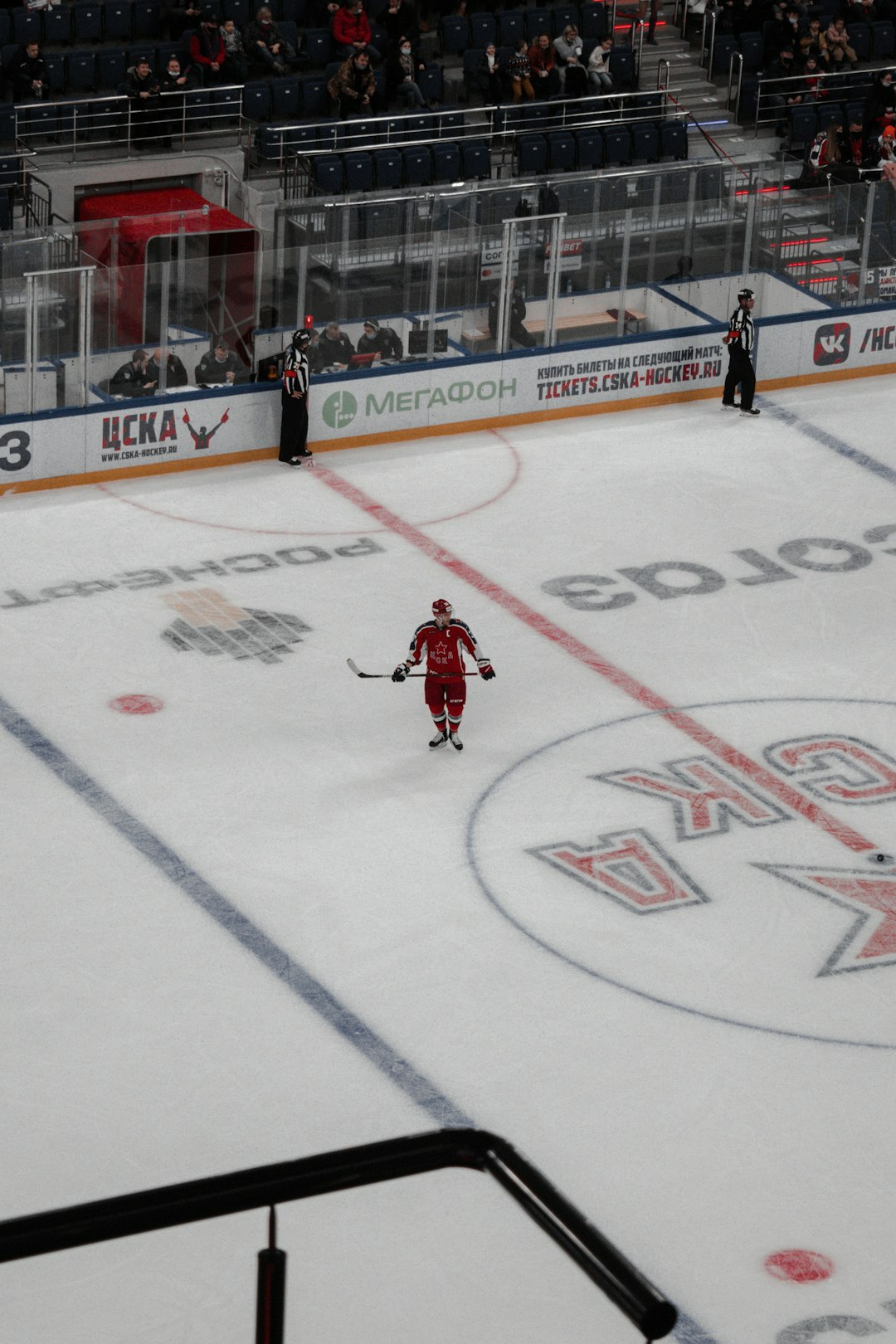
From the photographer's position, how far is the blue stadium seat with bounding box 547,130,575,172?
22.6 meters

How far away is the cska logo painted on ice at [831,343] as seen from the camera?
20281 millimetres

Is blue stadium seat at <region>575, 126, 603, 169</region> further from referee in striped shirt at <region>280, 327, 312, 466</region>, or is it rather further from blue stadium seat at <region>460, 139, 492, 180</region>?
referee in striped shirt at <region>280, 327, 312, 466</region>

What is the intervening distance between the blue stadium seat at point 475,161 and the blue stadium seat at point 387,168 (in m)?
0.81

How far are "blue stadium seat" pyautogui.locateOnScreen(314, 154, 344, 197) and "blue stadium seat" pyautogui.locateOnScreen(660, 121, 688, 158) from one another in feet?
12.9

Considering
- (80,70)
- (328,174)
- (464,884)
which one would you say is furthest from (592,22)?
(464,884)

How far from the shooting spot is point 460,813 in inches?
499

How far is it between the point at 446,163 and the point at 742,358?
467 centimetres

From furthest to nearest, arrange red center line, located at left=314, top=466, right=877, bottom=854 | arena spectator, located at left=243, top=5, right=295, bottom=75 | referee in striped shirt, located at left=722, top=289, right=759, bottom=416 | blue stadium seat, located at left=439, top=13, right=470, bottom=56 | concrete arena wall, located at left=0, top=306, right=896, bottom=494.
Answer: blue stadium seat, located at left=439, top=13, right=470, bottom=56 < arena spectator, located at left=243, top=5, right=295, bottom=75 < referee in striped shirt, located at left=722, top=289, right=759, bottom=416 < concrete arena wall, located at left=0, top=306, right=896, bottom=494 < red center line, located at left=314, top=466, right=877, bottom=854

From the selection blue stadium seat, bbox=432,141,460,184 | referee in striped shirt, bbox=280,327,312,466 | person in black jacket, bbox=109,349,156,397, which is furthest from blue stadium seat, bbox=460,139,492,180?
person in black jacket, bbox=109,349,156,397

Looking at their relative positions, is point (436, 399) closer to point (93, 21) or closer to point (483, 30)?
point (93, 21)

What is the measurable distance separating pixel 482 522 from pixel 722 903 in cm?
595

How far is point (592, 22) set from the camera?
24.7 metres

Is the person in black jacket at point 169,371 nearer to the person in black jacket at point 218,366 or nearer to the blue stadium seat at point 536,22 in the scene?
the person in black jacket at point 218,366

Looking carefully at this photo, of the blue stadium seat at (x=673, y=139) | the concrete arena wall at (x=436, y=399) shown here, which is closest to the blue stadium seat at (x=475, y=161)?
the blue stadium seat at (x=673, y=139)
